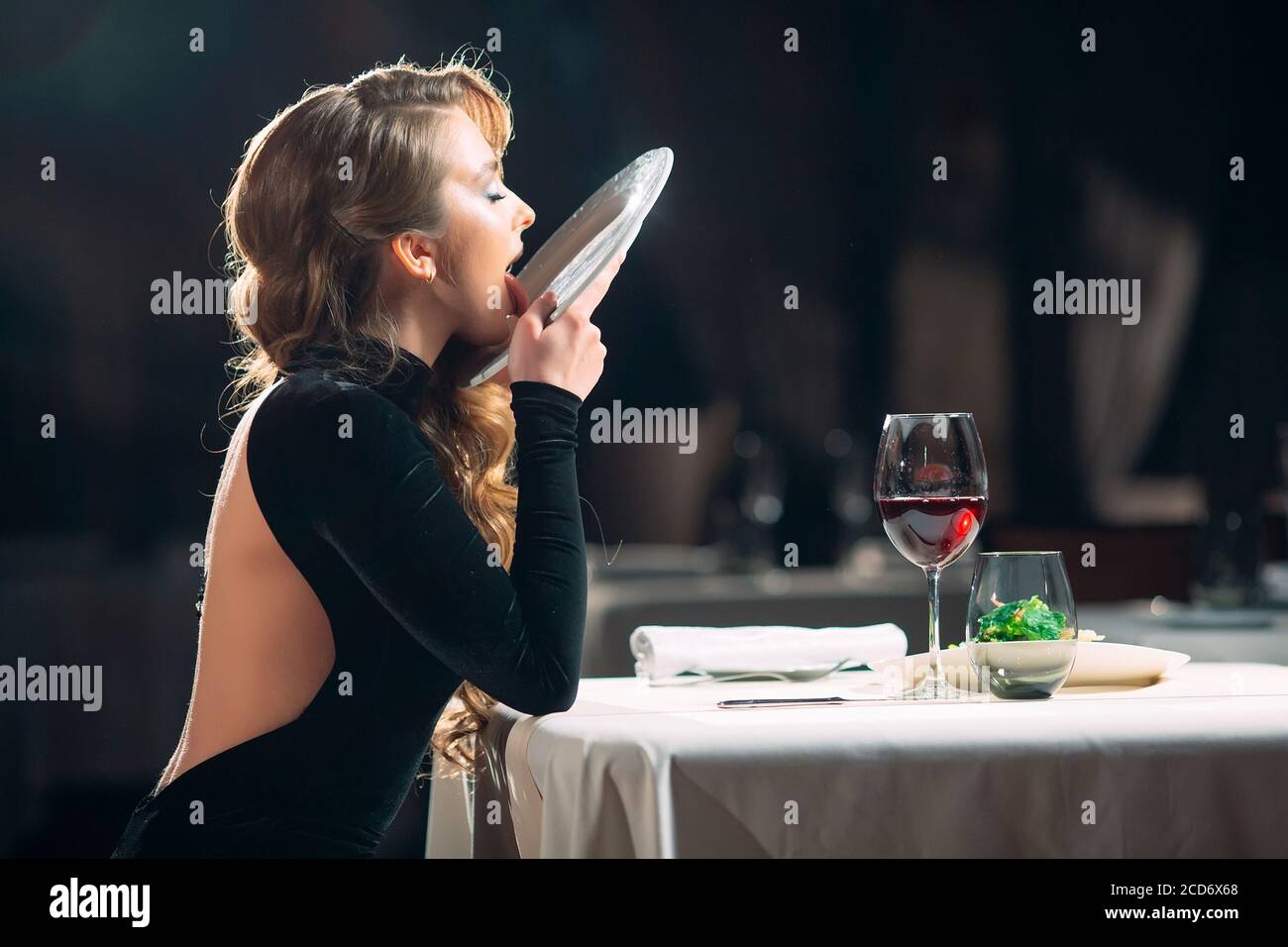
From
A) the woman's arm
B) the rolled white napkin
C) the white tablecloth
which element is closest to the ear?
the woman's arm

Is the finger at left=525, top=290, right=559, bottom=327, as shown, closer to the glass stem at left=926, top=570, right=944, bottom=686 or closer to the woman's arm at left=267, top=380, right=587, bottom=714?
the woman's arm at left=267, top=380, right=587, bottom=714

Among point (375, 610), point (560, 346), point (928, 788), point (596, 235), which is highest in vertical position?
point (596, 235)

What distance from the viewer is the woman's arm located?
1.08 meters

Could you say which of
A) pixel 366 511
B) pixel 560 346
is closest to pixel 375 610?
pixel 366 511

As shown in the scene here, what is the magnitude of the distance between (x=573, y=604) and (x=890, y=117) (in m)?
3.78

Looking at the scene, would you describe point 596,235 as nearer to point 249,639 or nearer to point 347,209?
point 347,209

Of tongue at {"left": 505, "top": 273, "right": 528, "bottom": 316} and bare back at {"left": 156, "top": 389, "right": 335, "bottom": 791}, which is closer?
bare back at {"left": 156, "top": 389, "right": 335, "bottom": 791}

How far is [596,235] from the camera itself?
4.09ft

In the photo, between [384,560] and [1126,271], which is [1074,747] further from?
[1126,271]

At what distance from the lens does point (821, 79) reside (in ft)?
14.9

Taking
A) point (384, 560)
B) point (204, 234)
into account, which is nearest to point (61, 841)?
point (204, 234)

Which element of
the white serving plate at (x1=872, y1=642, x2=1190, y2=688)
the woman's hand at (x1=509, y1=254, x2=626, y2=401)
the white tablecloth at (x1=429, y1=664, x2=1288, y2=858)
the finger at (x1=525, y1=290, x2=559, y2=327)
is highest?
the finger at (x1=525, y1=290, x2=559, y2=327)

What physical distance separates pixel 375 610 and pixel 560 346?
29 centimetres

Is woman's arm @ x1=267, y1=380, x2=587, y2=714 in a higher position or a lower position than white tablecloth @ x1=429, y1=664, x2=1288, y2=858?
higher
